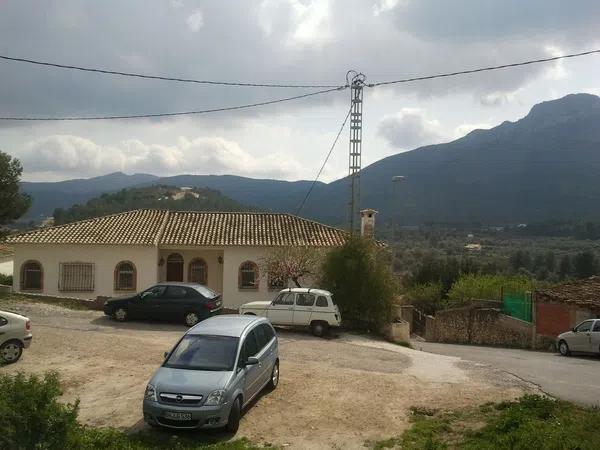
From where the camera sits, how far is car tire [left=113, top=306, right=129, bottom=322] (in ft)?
71.3

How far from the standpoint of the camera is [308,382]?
42.2 feet

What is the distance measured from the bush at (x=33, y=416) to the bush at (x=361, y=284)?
1544 cm

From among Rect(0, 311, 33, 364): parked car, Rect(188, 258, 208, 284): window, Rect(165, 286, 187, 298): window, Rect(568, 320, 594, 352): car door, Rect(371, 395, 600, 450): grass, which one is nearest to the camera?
Rect(371, 395, 600, 450): grass

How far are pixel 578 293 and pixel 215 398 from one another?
2472cm

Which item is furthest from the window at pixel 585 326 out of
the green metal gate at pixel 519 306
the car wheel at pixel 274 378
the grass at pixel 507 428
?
the car wheel at pixel 274 378

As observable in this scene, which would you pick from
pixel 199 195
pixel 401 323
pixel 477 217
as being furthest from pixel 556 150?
pixel 401 323

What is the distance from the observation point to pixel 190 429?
364 inches

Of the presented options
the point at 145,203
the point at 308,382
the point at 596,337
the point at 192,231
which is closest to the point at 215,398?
the point at 308,382

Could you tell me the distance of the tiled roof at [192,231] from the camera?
3198 centimetres

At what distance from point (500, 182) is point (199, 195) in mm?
66445

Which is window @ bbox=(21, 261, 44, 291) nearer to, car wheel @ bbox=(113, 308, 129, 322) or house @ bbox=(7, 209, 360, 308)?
house @ bbox=(7, 209, 360, 308)

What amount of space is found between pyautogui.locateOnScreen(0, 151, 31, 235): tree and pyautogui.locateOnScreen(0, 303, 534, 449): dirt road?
51.9ft

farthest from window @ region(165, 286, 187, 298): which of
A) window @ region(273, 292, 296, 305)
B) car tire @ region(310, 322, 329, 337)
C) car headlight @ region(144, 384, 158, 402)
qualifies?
car headlight @ region(144, 384, 158, 402)

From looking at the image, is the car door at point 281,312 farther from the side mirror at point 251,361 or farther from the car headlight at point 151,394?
the car headlight at point 151,394
